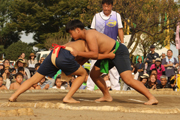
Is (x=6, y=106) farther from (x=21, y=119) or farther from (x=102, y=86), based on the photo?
(x=102, y=86)

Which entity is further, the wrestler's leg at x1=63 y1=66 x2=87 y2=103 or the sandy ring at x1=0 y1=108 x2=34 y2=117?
the wrestler's leg at x1=63 y1=66 x2=87 y2=103

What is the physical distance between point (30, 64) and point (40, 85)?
255 cm

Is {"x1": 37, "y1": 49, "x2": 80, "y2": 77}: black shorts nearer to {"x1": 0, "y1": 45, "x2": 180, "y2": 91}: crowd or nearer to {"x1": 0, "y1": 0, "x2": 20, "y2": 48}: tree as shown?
{"x1": 0, "y1": 45, "x2": 180, "y2": 91}: crowd

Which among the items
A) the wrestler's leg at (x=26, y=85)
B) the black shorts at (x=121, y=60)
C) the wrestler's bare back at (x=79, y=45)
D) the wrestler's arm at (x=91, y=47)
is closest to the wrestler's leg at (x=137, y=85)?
the black shorts at (x=121, y=60)

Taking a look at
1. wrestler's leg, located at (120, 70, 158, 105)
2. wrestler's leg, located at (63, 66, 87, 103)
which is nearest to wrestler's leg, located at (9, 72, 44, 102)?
wrestler's leg, located at (63, 66, 87, 103)

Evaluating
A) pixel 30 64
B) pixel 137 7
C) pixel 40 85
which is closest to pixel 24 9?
pixel 137 7

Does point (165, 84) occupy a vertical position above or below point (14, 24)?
below

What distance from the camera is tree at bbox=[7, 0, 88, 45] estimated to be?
33219 millimetres

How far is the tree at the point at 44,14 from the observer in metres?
33.2

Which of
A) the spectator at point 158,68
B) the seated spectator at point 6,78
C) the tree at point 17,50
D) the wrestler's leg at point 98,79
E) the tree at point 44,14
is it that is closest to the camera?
the wrestler's leg at point 98,79

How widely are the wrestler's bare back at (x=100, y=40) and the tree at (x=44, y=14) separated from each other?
1128 inches

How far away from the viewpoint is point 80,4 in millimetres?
34281

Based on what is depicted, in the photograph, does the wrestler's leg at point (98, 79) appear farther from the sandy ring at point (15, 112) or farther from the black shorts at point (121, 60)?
the sandy ring at point (15, 112)

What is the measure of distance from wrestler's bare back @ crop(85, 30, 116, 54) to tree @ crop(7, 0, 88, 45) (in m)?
28.7
